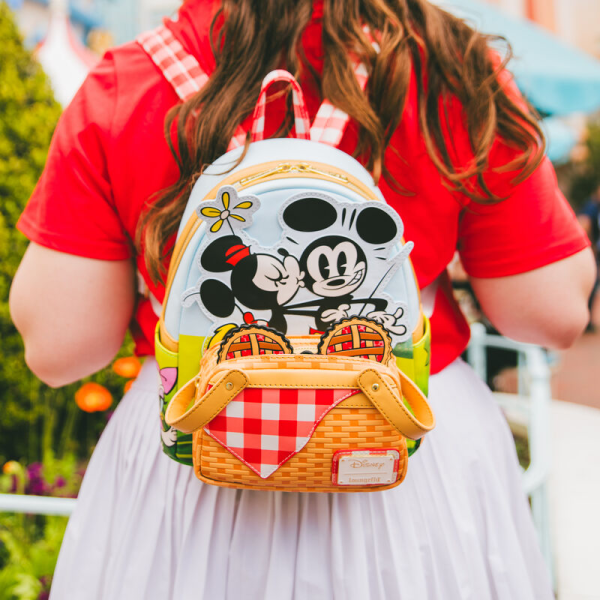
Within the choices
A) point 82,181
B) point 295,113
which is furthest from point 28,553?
point 295,113

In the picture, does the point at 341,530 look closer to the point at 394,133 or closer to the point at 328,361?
the point at 328,361

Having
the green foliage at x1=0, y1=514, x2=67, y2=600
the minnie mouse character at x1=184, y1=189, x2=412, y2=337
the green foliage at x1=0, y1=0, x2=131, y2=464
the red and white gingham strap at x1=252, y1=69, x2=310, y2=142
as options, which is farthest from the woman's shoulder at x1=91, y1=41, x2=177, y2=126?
the green foliage at x1=0, y1=0, x2=131, y2=464

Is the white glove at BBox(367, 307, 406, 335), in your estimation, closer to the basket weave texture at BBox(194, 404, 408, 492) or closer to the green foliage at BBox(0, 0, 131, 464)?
the basket weave texture at BBox(194, 404, 408, 492)

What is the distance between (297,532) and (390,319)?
374mm

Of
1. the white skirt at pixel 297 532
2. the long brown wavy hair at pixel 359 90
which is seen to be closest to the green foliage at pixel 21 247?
the white skirt at pixel 297 532

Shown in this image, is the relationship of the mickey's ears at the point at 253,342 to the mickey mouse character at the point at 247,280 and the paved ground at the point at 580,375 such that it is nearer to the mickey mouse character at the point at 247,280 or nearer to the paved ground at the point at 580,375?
the mickey mouse character at the point at 247,280

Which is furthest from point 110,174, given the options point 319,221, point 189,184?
point 319,221

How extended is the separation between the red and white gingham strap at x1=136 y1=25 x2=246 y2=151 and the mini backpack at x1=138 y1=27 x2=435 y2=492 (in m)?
0.15

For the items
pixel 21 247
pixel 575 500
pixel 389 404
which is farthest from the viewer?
pixel 575 500

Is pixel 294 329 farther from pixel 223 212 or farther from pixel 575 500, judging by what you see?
pixel 575 500

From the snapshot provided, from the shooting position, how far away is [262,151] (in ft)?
2.58

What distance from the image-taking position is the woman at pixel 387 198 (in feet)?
2.76

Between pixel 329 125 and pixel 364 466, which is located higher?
pixel 329 125

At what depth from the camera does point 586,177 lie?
1095 centimetres
